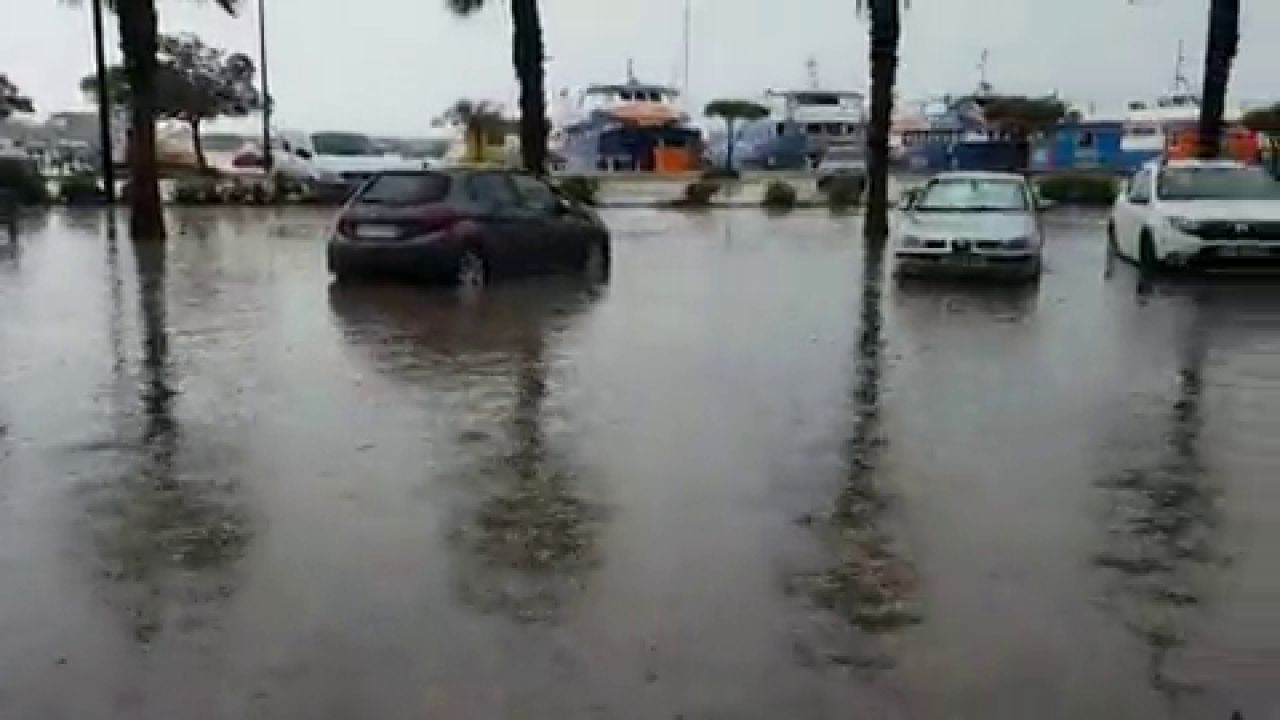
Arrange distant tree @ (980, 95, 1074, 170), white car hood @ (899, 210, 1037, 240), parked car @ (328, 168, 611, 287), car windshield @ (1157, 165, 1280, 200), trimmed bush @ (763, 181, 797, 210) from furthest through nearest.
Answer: distant tree @ (980, 95, 1074, 170) → trimmed bush @ (763, 181, 797, 210) → car windshield @ (1157, 165, 1280, 200) → white car hood @ (899, 210, 1037, 240) → parked car @ (328, 168, 611, 287)

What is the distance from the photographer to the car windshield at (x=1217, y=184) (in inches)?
738

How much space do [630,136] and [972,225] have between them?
60.0m

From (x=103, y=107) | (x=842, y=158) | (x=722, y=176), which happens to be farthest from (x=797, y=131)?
(x=103, y=107)

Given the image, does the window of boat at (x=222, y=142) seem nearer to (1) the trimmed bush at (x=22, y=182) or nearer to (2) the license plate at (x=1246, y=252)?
(1) the trimmed bush at (x=22, y=182)

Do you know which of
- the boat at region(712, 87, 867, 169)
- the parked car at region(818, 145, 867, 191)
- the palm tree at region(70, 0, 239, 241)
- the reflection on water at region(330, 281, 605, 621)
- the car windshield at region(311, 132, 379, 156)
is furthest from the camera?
the boat at region(712, 87, 867, 169)

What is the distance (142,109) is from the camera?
2530 cm

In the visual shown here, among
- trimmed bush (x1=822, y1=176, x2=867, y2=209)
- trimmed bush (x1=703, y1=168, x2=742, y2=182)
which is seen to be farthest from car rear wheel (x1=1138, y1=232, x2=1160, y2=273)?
trimmed bush (x1=703, y1=168, x2=742, y2=182)

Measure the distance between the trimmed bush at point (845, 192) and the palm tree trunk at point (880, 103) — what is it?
1056 cm

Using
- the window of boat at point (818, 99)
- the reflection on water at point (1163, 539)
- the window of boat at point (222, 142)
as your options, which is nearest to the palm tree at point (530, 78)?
the reflection on water at point (1163, 539)

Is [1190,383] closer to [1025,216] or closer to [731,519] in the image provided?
[731,519]

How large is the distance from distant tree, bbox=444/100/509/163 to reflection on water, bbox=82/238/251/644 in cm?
5111

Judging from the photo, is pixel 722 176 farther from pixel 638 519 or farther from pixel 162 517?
pixel 162 517

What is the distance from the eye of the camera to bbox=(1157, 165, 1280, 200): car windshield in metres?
18.7

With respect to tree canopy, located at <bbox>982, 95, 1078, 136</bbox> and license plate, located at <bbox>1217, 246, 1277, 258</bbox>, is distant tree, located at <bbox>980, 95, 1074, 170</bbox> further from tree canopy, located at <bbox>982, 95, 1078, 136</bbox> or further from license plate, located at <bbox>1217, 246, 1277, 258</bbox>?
license plate, located at <bbox>1217, 246, 1277, 258</bbox>
